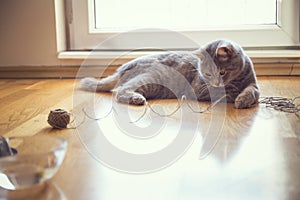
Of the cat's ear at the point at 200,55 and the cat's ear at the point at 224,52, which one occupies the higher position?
the cat's ear at the point at 224,52

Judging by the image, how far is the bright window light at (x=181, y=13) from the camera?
7.04ft

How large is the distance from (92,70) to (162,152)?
1.29 metres

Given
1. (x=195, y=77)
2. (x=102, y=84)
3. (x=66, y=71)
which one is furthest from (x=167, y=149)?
(x=66, y=71)

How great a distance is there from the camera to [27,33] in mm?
2129

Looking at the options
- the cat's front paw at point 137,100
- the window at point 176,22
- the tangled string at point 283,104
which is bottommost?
the tangled string at point 283,104

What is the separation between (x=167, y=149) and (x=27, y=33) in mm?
1410

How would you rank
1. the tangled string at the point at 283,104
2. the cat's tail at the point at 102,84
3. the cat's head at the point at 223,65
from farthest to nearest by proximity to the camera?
1. the cat's tail at the point at 102,84
2. the cat's head at the point at 223,65
3. the tangled string at the point at 283,104

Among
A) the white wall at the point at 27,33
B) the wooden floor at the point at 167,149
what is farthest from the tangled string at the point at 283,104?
the white wall at the point at 27,33

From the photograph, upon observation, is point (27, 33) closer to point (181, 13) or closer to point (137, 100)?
point (181, 13)

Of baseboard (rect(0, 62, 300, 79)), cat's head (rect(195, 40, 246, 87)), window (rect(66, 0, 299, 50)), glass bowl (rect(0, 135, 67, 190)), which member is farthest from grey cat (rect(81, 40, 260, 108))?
glass bowl (rect(0, 135, 67, 190))

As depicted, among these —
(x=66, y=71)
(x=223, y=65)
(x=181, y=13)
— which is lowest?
(x=66, y=71)

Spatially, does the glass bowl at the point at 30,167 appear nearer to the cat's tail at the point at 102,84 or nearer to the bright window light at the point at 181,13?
the cat's tail at the point at 102,84

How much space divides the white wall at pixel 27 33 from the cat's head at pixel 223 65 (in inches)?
36.3

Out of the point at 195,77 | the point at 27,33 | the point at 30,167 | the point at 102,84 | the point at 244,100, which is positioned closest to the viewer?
the point at 30,167
